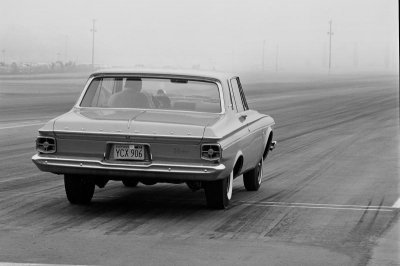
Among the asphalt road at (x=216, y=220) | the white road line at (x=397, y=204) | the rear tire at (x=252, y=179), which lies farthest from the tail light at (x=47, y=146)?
the white road line at (x=397, y=204)

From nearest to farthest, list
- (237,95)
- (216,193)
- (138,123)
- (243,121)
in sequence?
1. (138,123)
2. (216,193)
3. (243,121)
4. (237,95)

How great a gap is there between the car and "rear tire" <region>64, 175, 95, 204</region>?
1cm

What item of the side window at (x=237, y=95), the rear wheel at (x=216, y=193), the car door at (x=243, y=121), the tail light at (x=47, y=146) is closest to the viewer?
the tail light at (x=47, y=146)

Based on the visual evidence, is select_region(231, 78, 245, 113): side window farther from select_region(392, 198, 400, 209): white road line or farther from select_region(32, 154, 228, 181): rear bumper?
select_region(392, 198, 400, 209): white road line

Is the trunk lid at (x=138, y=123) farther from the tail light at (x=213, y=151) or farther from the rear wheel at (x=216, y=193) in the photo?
the rear wheel at (x=216, y=193)

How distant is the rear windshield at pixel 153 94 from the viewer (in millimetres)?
10602

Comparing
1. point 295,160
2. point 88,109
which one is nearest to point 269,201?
point 88,109

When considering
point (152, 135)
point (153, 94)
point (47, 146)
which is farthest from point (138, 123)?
point (153, 94)

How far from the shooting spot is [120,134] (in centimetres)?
955

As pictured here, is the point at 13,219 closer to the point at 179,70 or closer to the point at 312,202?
the point at 179,70

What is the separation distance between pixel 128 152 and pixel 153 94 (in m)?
1.30

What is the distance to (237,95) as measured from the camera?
37.6ft

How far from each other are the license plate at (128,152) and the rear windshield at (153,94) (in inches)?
42.2

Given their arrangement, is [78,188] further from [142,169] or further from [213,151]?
[213,151]
